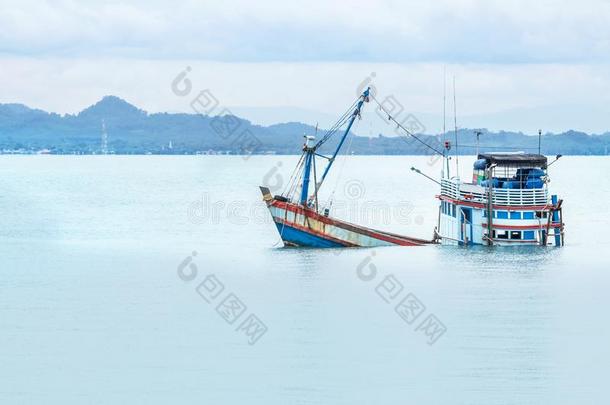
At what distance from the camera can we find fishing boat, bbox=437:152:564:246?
A: 2228 inches

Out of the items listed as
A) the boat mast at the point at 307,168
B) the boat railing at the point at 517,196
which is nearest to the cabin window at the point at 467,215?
the boat railing at the point at 517,196

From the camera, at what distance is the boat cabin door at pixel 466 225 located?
192 ft

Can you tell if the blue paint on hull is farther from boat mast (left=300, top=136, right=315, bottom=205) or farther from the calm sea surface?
boat mast (left=300, top=136, right=315, bottom=205)

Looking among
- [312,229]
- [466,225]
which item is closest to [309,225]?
[312,229]

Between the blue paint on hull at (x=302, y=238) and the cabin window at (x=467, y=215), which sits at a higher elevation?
the cabin window at (x=467, y=215)

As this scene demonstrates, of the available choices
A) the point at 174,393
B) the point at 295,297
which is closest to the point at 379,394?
the point at 174,393

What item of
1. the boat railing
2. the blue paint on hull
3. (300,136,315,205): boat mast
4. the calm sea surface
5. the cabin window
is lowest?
the calm sea surface

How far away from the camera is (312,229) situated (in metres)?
59.1

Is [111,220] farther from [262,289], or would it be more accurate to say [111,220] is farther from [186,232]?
[262,289]

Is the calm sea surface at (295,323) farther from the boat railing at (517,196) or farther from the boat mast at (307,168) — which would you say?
the boat mast at (307,168)

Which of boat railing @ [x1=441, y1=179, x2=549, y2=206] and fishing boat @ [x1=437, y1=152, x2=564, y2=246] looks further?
fishing boat @ [x1=437, y1=152, x2=564, y2=246]

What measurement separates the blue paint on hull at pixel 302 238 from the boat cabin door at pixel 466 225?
5.95 meters

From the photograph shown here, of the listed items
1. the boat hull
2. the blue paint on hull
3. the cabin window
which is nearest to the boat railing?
the cabin window

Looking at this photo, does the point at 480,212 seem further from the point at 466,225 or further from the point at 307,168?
the point at 307,168
